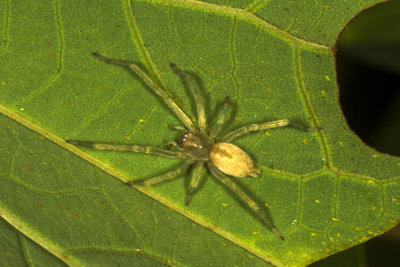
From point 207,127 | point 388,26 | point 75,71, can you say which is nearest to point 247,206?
point 207,127

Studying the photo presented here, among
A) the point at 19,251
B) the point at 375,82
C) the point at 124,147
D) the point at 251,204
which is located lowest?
the point at 19,251

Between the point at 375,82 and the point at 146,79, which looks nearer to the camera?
the point at 146,79

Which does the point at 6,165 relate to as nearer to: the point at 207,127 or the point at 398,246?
the point at 207,127

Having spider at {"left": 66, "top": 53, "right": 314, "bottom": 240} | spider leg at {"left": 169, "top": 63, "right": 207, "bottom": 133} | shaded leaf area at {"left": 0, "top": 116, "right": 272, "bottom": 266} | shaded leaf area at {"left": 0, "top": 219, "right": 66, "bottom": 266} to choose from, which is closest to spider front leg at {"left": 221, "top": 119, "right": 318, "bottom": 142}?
spider at {"left": 66, "top": 53, "right": 314, "bottom": 240}

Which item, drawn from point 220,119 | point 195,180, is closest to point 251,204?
point 195,180

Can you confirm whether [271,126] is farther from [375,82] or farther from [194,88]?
A: [375,82]

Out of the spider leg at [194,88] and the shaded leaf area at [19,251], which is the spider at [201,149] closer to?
the spider leg at [194,88]

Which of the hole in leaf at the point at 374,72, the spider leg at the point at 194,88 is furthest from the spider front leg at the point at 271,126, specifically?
the hole in leaf at the point at 374,72
